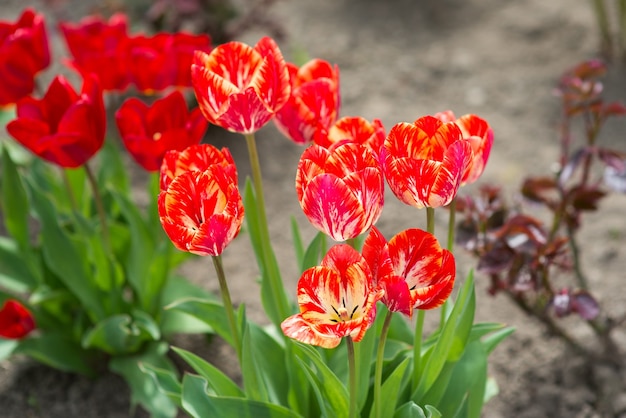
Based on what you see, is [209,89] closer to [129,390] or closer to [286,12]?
[129,390]

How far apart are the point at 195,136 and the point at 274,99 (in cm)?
41

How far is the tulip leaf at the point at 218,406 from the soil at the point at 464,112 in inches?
26.3

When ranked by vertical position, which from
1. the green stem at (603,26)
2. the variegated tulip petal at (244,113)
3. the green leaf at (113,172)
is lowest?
the green leaf at (113,172)

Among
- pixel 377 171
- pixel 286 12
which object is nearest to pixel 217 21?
pixel 286 12

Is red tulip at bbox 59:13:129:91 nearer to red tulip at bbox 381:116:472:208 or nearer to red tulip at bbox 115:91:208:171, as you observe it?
red tulip at bbox 115:91:208:171

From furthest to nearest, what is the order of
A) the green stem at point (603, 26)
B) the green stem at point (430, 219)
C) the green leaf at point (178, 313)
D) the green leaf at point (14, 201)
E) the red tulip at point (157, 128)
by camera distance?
1. the green stem at point (603, 26)
2. the green leaf at point (178, 313)
3. the green leaf at point (14, 201)
4. the red tulip at point (157, 128)
5. the green stem at point (430, 219)

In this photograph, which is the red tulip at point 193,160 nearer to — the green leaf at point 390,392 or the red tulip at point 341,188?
the red tulip at point 341,188

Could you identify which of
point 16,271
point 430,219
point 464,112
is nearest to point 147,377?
point 16,271

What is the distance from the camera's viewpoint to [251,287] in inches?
91.0

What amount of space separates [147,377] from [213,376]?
1.67ft

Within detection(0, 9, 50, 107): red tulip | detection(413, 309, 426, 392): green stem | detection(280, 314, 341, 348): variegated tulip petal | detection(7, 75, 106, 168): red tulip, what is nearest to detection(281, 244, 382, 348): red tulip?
detection(280, 314, 341, 348): variegated tulip petal

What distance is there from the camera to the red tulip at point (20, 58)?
1702mm

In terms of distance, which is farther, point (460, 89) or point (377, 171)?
point (460, 89)

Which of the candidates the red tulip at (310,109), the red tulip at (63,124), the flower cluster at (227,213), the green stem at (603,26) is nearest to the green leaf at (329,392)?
the flower cluster at (227,213)
